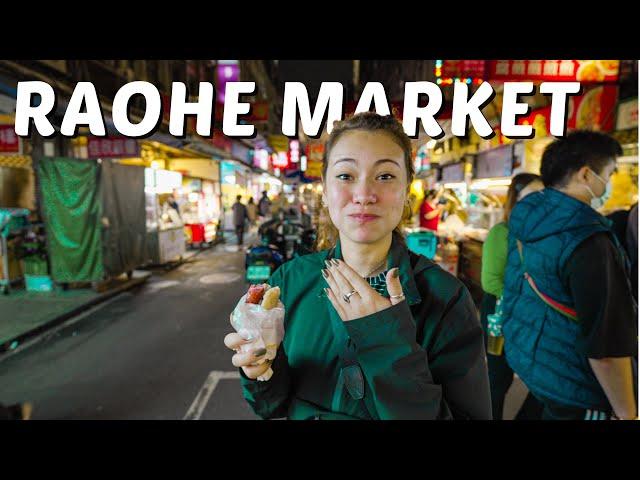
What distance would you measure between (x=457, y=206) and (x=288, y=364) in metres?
8.50

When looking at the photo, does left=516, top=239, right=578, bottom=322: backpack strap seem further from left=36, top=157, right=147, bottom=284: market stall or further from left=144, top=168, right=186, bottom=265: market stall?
left=144, top=168, right=186, bottom=265: market stall

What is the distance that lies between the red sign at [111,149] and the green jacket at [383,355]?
31.3 feet

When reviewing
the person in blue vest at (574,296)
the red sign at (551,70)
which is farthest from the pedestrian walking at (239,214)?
the person in blue vest at (574,296)

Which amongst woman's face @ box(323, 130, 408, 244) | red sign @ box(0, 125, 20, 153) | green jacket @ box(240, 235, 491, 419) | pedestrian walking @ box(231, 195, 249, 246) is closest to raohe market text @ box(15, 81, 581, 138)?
woman's face @ box(323, 130, 408, 244)

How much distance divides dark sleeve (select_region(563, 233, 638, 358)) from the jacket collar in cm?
101

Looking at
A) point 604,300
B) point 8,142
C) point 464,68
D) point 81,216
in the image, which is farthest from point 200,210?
point 604,300

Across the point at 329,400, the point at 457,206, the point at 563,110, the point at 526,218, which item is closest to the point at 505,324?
the point at 526,218

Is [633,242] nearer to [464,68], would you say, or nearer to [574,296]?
[574,296]

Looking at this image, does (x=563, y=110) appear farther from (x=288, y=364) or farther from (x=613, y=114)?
(x=613, y=114)

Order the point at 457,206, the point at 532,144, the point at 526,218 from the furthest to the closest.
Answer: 1. the point at 457,206
2. the point at 532,144
3. the point at 526,218

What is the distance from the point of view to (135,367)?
472cm

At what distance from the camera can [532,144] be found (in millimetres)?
6375

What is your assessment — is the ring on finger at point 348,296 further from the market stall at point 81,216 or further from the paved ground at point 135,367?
the market stall at point 81,216

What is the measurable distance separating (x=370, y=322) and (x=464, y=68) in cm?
493
